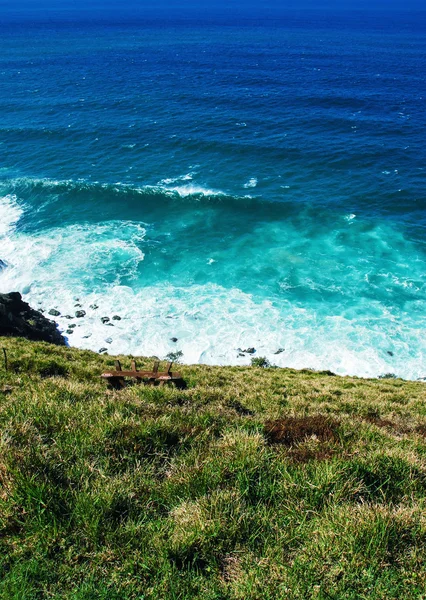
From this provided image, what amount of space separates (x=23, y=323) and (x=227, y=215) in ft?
100

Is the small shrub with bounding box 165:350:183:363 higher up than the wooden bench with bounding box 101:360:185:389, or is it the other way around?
the wooden bench with bounding box 101:360:185:389

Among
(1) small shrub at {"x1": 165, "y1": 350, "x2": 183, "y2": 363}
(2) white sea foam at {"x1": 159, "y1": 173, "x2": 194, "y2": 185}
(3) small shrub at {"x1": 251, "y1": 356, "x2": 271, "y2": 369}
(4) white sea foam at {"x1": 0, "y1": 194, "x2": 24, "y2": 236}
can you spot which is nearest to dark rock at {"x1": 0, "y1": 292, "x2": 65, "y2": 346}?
(1) small shrub at {"x1": 165, "y1": 350, "x2": 183, "y2": 363}

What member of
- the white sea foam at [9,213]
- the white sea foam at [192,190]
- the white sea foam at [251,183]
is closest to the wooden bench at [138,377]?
the white sea foam at [9,213]

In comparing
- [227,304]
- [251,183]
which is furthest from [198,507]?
[251,183]

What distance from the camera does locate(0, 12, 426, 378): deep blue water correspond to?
38281 mm

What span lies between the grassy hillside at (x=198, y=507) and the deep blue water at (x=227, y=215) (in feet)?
86.4

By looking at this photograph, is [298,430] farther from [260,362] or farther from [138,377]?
[260,362]

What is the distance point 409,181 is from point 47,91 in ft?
271

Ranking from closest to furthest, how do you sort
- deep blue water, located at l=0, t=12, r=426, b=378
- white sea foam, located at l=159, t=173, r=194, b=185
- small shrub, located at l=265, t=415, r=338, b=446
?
small shrub, located at l=265, t=415, r=338, b=446 → deep blue water, located at l=0, t=12, r=426, b=378 → white sea foam, located at l=159, t=173, r=194, b=185

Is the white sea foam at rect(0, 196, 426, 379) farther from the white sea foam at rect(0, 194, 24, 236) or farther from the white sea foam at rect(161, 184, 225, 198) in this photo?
the white sea foam at rect(161, 184, 225, 198)

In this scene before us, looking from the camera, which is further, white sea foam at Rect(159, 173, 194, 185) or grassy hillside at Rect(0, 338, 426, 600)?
white sea foam at Rect(159, 173, 194, 185)

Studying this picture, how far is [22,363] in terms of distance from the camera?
16.1 metres

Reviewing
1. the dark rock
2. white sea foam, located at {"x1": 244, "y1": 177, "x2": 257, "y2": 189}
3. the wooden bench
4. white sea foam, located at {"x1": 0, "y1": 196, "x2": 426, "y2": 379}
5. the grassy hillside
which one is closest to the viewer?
the grassy hillside

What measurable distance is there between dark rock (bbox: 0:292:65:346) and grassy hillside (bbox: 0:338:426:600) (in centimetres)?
2009
